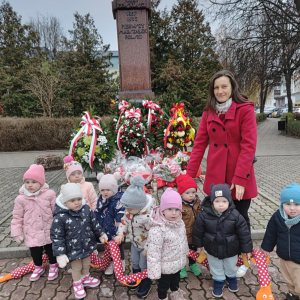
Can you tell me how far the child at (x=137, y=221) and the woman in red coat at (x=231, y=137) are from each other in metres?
0.78

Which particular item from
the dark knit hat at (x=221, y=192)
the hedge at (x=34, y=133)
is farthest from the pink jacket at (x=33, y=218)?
the hedge at (x=34, y=133)

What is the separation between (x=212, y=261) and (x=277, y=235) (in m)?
0.67

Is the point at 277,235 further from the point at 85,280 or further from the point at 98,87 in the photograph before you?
the point at 98,87

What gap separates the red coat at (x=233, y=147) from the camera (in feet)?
8.15

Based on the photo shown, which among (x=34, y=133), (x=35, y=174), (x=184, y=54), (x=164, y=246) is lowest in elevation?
(x=34, y=133)

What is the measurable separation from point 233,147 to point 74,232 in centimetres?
179

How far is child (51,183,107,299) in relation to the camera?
99.1 inches

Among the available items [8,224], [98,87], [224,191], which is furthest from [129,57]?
[98,87]

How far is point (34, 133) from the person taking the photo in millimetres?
Result: 13062

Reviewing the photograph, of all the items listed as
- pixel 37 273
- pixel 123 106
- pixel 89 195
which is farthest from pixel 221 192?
pixel 123 106

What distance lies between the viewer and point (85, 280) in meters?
2.77

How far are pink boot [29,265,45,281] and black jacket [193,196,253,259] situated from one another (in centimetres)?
186

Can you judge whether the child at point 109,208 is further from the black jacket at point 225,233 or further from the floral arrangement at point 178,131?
the floral arrangement at point 178,131

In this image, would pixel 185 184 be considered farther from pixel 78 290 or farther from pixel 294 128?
pixel 294 128
